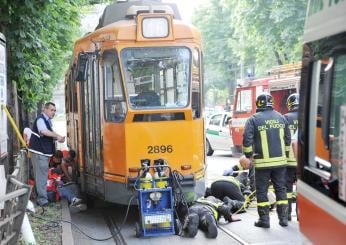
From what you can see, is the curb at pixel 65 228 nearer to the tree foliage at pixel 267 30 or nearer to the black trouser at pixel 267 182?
the black trouser at pixel 267 182

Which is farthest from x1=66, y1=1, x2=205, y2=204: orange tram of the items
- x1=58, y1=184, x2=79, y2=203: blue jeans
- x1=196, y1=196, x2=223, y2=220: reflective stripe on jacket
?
x1=58, y1=184, x2=79, y2=203: blue jeans

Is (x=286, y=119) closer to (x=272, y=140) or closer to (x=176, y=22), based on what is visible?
(x=272, y=140)

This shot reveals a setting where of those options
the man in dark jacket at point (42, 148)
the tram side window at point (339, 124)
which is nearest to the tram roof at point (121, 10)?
the man in dark jacket at point (42, 148)

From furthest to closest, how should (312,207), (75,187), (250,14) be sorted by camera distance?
(250,14) < (75,187) < (312,207)

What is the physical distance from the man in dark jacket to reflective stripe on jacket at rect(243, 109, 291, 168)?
3582 mm

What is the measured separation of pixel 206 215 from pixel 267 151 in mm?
1249

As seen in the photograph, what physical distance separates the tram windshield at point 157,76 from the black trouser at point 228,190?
171cm

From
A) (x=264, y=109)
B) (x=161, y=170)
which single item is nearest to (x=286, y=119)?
(x=264, y=109)

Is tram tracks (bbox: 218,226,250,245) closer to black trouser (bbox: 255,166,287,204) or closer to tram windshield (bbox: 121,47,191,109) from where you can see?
black trouser (bbox: 255,166,287,204)

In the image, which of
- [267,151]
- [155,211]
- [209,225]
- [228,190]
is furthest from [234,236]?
[228,190]

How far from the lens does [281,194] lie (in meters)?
8.12

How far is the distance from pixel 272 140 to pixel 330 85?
4604mm

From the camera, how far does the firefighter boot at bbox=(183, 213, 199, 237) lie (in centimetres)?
769

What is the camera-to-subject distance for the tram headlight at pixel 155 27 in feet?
27.5
